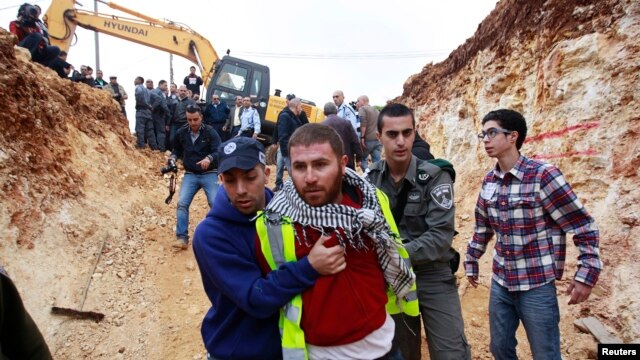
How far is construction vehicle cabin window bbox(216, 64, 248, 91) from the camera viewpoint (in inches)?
417

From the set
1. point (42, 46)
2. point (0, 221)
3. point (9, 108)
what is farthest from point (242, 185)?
point (42, 46)

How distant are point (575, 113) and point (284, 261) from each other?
5456 mm

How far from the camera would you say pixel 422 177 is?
2.49 meters

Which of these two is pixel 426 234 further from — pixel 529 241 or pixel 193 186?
pixel 193 186

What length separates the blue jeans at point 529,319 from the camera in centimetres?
228

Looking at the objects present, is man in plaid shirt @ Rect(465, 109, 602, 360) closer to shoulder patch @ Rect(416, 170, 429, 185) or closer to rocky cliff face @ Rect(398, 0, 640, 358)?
shoulder patch @ Rect(416, 170, 429, 185)

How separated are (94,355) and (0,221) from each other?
188 cm

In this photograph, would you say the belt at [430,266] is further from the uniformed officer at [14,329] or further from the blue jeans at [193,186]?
the blue jeans at [193,186]

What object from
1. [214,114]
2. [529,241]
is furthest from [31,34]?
[529,241]

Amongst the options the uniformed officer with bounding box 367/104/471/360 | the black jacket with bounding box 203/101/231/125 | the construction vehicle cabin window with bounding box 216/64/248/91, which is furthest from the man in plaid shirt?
the construction vehicle cabin window with bounding box 216/64/248/91

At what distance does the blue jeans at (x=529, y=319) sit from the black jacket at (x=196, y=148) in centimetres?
402

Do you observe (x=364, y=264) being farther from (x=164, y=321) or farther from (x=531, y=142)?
(x=531, y=142)

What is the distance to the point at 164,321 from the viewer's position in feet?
14.0

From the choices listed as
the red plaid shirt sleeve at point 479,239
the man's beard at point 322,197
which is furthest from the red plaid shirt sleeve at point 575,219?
the man's beard at point 322,197
